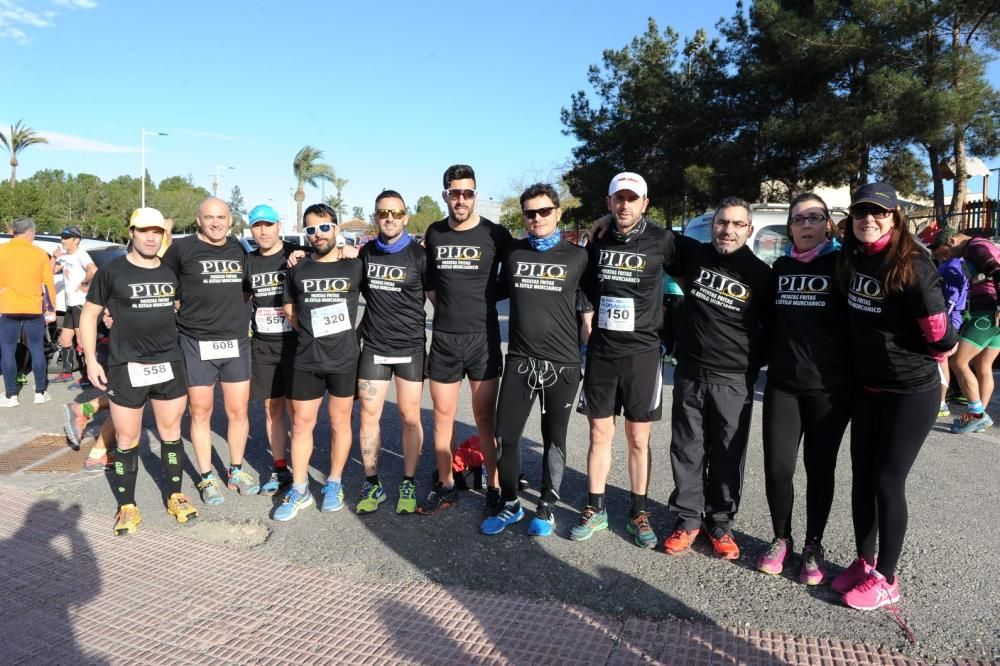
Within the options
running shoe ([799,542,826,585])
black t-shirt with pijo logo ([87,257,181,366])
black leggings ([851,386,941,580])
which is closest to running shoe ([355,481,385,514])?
black t-shirt with pijo logo ([87,257,181,366])

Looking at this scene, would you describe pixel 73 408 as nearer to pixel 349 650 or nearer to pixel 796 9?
pixel 349 650

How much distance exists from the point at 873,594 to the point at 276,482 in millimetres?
3764

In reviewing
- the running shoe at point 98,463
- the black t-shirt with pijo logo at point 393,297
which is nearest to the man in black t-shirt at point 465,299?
the black t-shirt with pijo logo at point 393,297

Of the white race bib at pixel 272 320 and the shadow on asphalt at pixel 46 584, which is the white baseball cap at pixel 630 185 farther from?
the shadow on asphalt at pixel 46 584

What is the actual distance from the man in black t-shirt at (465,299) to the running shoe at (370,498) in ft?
2.39

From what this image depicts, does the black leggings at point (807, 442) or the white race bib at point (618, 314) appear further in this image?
the white race bib at point (618, 314)

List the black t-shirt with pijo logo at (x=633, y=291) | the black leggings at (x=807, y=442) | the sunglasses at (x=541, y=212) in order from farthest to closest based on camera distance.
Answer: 1. the sunglasses at (x=541, y=212)
2. the black t-shirt with pijo logo at (x=633, y=291)
3. the black leggings at (x=807, y=442)

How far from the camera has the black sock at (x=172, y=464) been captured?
4.35 meters

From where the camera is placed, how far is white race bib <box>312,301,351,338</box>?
13.9ft

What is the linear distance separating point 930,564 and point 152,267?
4.93 metres

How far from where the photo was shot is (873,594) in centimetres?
316

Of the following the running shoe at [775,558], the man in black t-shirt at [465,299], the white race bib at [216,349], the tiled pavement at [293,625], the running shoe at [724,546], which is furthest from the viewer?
the white race bib at [216,349]

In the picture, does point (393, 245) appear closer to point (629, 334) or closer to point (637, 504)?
point (629, 334)

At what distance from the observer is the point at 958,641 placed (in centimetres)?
288
